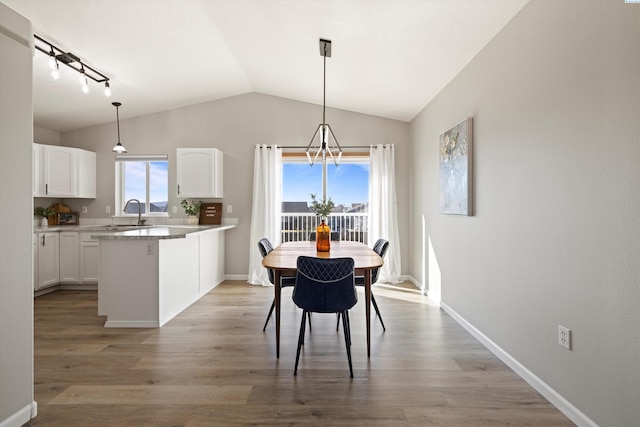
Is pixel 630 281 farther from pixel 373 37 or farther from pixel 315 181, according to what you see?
pixel 315 181

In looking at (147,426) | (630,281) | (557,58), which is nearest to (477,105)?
(557,58)

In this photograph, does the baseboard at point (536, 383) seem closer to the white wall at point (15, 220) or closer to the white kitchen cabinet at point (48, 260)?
the white wall at point (15, 220)

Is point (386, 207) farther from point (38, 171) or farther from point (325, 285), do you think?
point (38, 171)

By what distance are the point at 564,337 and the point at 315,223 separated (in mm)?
4001

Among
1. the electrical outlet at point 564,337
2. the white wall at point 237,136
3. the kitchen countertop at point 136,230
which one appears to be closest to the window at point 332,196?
the white wall at point 237,136

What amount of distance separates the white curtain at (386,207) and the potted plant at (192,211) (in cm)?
275

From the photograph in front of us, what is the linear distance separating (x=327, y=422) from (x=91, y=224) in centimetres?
509

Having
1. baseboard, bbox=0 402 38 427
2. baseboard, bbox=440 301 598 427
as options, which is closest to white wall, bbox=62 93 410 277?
baseboard, bbox=440 301 598 427

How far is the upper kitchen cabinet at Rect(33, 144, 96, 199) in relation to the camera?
4277mm

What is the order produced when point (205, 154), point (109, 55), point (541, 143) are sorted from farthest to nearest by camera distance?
point (205, 154), point (109, 55), point (541, 143)

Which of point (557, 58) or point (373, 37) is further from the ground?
point (373, 37)

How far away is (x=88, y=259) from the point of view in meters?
4.46

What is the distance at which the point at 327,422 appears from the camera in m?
1.71

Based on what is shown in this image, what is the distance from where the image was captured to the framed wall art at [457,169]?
2.92m
